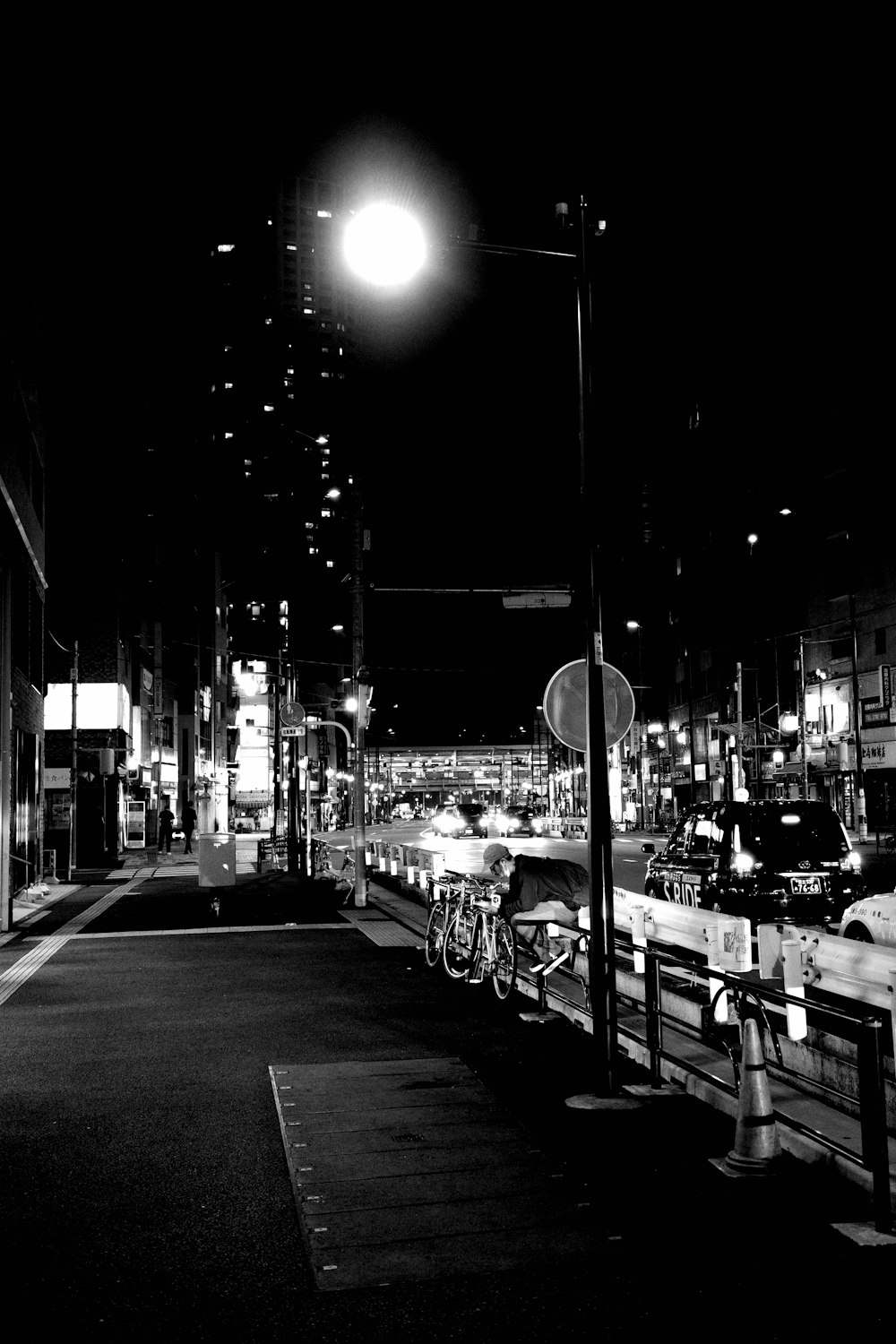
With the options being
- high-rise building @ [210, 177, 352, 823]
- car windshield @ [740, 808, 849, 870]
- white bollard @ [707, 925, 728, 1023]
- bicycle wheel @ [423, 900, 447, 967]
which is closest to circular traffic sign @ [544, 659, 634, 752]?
white bollard @ [707, 925, 728, 1023]

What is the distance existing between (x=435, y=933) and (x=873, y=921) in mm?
5408

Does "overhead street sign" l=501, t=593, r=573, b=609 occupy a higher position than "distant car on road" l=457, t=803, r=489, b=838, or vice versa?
"overhead street sign" l=501, t=593, r=573, b=609

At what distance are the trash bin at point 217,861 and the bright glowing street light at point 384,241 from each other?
1605 cm

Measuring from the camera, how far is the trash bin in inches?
880

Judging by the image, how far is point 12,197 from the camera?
25.5 meters

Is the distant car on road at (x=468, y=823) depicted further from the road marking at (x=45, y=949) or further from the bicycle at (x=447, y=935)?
the bicycle at (x=447, y=935)

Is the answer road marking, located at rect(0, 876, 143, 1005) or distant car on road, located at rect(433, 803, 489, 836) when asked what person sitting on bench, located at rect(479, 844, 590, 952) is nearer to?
road marking, located at rect(0, 876, 143, 1005)

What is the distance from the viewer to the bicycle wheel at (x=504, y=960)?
12.3 metres

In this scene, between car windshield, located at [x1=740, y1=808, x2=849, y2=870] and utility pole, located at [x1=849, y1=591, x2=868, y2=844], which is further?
utility pole, located at [x1=849, y1=591, x2=868, y2=844]

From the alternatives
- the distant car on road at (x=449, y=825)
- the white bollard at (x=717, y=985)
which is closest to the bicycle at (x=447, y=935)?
the white bollard at (x=717, y=985)

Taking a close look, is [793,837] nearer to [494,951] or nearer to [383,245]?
[494,951]

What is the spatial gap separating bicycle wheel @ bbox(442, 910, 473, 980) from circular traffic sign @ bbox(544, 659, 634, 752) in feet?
18.3

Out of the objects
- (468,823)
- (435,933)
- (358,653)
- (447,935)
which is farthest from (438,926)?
(468,823)

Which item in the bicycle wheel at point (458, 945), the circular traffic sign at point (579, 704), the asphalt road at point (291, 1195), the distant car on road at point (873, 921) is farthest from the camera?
the bicycle wheel at point (458, 945)
